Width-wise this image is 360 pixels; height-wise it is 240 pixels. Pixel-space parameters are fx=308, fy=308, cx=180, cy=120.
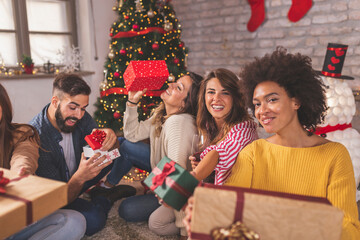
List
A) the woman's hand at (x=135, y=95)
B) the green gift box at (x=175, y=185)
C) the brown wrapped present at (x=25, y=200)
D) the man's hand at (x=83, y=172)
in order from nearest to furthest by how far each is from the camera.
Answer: the brown wrapped present at (x=25, y=200) → the green gift box at (x=175, y=185) → the man's hand at (x=83, y=172) → the woman's hand at (x=135, y=95)

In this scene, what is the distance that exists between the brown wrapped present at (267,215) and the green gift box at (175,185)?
0.50 feet

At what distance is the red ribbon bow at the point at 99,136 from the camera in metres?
1.99

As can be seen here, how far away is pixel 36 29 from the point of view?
406 cm

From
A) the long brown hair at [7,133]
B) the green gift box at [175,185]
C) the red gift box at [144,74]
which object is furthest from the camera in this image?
A: the red gift box at [144,74]

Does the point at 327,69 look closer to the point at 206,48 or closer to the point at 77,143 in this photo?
the point at 77,143

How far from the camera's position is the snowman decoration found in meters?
2.16

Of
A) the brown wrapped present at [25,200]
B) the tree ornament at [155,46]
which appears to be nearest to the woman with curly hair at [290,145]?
the brown wrapped present at [25,200]

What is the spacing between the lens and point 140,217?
225cm

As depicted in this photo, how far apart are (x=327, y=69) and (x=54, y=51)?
3.48 m

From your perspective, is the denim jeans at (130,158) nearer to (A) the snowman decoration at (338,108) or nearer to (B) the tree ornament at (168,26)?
(A) the snowman decoration at (338,108)

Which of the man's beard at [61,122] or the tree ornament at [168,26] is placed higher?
the tree ornament at [168,26]

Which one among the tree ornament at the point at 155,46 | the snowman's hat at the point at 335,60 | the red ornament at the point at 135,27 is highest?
the red ornament at the point at 135,27

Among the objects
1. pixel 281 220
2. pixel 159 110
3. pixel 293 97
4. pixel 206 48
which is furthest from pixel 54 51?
pixel 281 220

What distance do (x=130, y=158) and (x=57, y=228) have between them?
92 cm
